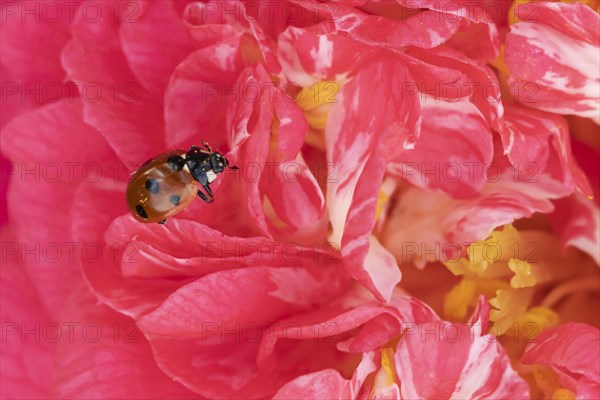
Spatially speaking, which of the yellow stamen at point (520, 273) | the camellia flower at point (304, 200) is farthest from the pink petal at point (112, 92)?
the yellow stamen at point (520, 273)

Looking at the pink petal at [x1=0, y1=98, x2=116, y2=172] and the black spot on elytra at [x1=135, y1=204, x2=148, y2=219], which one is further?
the pink petal at [x1=0, y1=98, x2=116, y2=172]

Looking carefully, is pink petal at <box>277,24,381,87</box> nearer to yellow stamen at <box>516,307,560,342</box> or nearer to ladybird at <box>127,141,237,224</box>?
ladybird at <box>127,141,237,224</box>

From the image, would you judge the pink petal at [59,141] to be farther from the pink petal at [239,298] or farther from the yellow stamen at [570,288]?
the yellow stamen at [570,288]

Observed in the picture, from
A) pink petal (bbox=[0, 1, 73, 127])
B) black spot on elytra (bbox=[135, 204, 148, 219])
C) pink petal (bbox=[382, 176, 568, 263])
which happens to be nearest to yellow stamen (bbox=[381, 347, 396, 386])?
pink petal (bbox=[382, 176, 568, 263])

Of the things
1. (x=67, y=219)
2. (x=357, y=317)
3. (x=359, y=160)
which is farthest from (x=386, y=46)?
Result: (x=67, y=219)

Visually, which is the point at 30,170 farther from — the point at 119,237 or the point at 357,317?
the point at 357,317

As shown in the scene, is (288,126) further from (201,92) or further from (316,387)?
(316,387)
